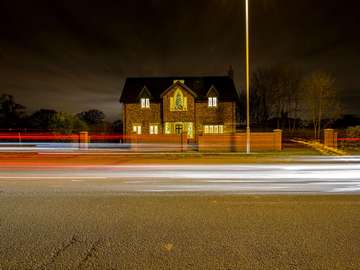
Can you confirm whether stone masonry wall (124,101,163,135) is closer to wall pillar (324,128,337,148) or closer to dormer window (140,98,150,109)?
dormer window (140,98,150,109)

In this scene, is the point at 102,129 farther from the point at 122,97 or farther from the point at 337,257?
the point at 337,257

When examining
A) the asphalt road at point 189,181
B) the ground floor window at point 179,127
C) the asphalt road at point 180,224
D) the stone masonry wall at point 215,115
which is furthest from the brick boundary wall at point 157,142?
the asphalt road at point 180,224

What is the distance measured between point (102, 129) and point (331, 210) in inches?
1463

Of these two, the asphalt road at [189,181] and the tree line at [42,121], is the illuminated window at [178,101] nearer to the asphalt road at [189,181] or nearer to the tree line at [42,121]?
the tree line at [42,121]

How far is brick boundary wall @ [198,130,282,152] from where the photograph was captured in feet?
80.8

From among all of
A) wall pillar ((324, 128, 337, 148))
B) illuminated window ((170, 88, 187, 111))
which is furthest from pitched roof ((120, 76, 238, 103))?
wall pillar ((324, 128, 337, 148))

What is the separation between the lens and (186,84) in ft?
132

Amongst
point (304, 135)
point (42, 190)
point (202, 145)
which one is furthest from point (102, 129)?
point (42, 190)

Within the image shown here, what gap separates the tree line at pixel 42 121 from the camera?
3528 cm

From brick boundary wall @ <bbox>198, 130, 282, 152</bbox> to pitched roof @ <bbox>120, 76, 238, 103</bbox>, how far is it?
560 inches

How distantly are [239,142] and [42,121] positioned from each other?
24.8 meters

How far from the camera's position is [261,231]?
5.56 meters

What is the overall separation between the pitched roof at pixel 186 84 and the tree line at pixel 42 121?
5797 millimetres

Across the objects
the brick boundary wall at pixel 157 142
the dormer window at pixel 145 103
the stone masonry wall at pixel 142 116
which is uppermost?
the dormer window at pixel 145 103
